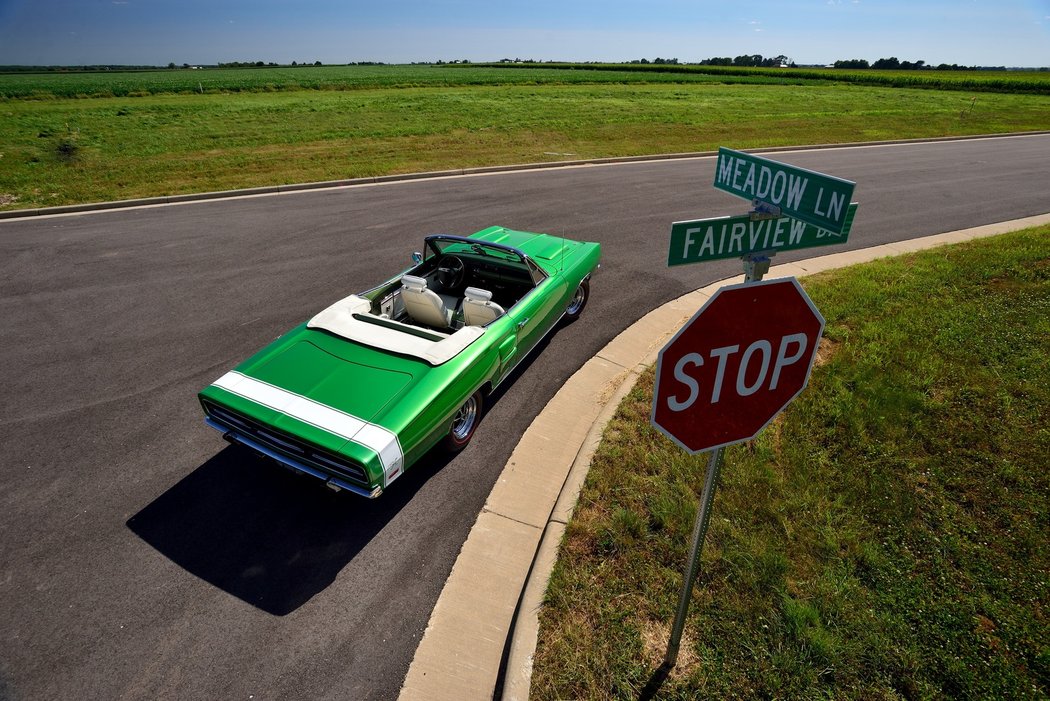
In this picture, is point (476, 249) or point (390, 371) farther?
point (476, 249)

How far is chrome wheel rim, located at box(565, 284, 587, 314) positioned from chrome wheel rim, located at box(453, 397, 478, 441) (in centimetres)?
256

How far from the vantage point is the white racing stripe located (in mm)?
3889

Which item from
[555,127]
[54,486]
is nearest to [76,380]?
[54,486]

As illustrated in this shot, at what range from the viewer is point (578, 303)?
7387 mm

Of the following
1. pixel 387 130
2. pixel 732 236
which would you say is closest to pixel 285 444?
pixel 732 236

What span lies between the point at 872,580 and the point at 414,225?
31.5 ft

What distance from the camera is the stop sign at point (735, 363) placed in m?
2.20

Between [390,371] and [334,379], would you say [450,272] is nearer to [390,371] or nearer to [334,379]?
[390,371]

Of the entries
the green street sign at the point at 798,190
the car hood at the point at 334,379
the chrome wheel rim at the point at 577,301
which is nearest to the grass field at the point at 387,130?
the chrome wheel rim at the point at 577,301

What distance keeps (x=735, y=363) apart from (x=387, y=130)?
69.7ft

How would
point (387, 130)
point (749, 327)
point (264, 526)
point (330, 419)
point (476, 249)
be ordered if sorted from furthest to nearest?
point (387, 130)
point (476, 249)
point (264, 526)
point (330, 419)
point (749, 327)

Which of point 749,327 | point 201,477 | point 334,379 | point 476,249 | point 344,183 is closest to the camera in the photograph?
point 749,327

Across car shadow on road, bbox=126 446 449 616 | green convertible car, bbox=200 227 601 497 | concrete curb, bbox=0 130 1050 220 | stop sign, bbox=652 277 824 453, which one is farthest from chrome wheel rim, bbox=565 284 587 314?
concrete curb, bbox=0 130 1050 220

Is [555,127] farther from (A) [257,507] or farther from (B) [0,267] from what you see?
(A) [257,507]
